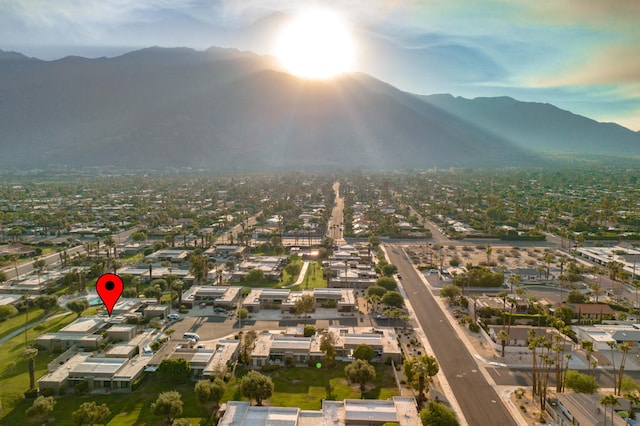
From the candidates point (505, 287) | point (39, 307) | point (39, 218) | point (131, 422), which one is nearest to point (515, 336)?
point (505, 287)

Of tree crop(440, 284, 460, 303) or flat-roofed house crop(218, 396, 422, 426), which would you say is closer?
A: flat-roofed house crop(218, 396, 422, 426)

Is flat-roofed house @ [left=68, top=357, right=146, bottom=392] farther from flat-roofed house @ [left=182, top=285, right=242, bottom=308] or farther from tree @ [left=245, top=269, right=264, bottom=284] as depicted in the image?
tree @ [left=245, top=269, right=264, bottom=284]

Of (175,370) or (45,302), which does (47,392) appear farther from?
(45,302)

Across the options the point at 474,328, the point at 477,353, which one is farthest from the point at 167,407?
the point at 474,328

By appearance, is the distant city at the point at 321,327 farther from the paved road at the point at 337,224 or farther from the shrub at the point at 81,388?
the paved road at the point at 337,224

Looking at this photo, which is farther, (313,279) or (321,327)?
(313,279)

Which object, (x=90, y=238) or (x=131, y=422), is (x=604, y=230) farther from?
(x=90, y=238)

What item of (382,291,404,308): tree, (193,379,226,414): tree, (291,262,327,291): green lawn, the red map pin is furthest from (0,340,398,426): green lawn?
(291,262,327,291): green lawn
